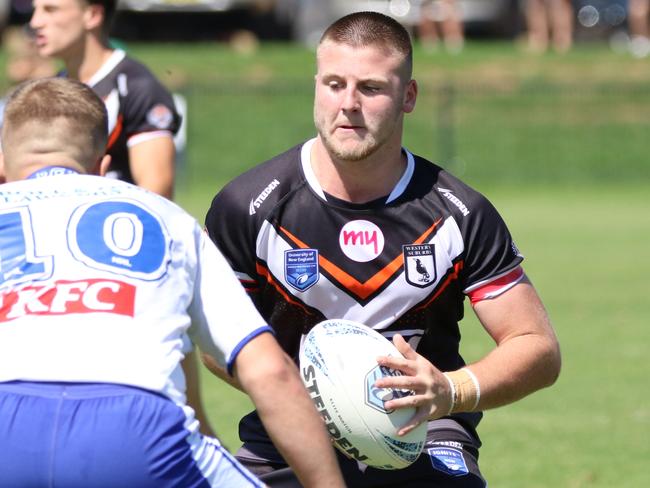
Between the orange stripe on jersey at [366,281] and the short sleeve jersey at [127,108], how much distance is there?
2319mm

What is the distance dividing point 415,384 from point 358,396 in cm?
20

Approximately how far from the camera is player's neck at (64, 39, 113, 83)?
7184 millimetres

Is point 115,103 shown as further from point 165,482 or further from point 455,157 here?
point 455,157

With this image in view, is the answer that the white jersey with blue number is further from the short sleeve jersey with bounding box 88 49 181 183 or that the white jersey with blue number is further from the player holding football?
the short sleeve jersey with bounding box 88 49 181 183

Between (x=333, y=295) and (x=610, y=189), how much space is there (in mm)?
21331

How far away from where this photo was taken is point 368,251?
5.00m

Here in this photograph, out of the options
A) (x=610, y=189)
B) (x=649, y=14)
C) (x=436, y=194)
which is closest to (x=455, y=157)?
(x=610, y=189)

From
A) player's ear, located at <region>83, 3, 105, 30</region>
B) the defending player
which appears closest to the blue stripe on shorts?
the defending player

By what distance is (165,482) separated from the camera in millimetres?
3498

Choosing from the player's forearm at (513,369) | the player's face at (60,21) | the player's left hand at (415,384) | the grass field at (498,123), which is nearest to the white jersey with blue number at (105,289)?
the player's left hand at (415,384)

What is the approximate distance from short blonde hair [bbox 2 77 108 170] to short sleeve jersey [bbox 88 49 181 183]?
297 cm

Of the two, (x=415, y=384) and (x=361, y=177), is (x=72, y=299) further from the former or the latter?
(x=361, y=177)

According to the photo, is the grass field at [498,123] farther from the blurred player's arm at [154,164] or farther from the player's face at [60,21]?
the player's face at [60,21]

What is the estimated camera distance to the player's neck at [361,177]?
5.04m
